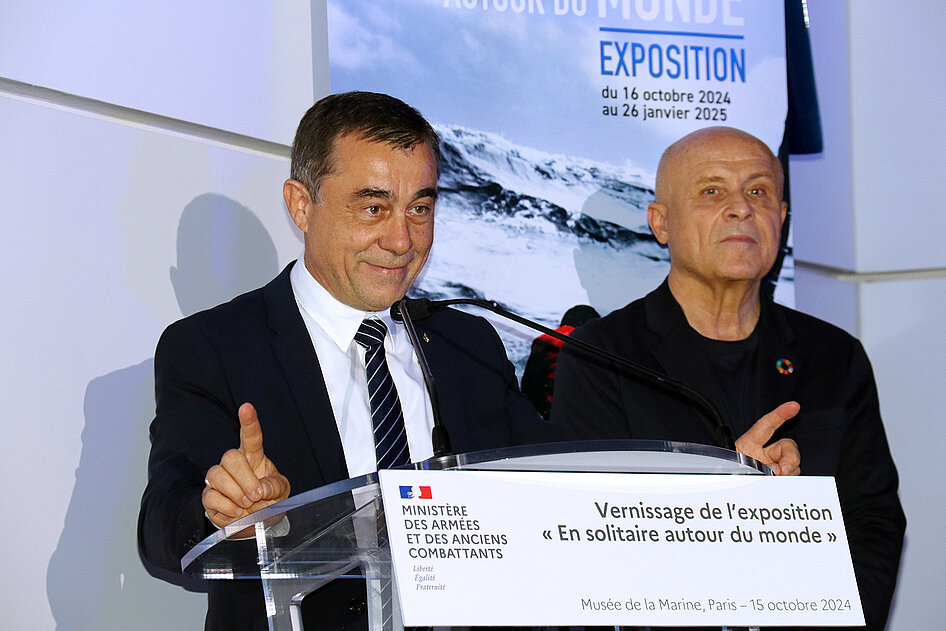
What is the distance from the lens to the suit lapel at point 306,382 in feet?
7.13

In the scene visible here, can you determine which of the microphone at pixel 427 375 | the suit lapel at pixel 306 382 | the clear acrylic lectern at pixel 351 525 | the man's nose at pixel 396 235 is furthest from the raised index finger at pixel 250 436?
the man's nose at pixel 396 235

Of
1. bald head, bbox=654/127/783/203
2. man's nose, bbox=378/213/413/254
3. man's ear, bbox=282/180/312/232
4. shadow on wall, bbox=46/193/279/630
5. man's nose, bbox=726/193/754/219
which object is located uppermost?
bald head, bbox=654/127/783/203

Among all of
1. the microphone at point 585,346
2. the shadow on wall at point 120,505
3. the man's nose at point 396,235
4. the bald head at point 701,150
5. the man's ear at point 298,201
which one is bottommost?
the shadow on wall at point 120,505

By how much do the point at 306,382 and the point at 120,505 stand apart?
0.76m

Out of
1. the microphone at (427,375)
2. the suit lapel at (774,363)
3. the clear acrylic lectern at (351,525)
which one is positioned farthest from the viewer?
the suit lapel at (774,363)

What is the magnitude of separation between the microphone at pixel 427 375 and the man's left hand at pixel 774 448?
55 centimetres

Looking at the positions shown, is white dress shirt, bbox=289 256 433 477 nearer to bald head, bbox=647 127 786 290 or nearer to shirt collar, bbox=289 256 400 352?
shirt collar, bbox=289 256 400 352

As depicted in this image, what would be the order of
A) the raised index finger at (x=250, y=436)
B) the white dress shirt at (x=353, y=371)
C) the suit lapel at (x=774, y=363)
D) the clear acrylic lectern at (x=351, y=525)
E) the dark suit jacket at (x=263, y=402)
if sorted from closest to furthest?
the clear acrylic lectern at (x=351, y=525)
the raised index finger at (x=250, y=436)
the dark suit jacket at (x=263, y=402)
the white dress shirt at (x=353, y=371)
the suit lapel at (x=774, y=363)

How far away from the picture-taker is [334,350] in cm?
236

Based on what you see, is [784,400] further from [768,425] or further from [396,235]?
[396,235]

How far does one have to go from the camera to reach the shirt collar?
2.39 metres

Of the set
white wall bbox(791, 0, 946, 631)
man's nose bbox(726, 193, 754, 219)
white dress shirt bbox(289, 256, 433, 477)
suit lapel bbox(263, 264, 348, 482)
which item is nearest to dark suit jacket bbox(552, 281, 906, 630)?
man's nose bbox(726, 193, 754, 219)

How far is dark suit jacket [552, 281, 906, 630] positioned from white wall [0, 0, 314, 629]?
95cm

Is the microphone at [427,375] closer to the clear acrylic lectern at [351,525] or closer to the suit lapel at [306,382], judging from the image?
the clear acrylic lectern at [351,525]
